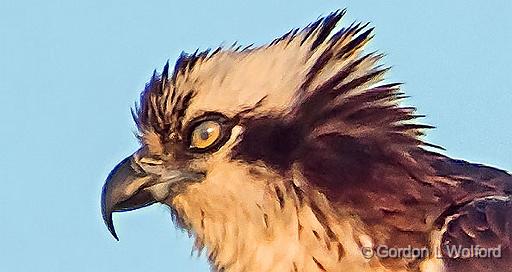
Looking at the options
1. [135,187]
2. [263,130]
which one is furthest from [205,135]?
[135,187]

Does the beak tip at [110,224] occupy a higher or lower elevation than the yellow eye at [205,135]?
lower

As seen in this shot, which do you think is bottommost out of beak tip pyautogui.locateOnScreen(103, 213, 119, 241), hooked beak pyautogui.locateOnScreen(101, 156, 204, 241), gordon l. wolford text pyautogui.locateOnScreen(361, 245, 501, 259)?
gordon l. wolford text pyautogui.locateOnScreen(361, 245, 501, 259)

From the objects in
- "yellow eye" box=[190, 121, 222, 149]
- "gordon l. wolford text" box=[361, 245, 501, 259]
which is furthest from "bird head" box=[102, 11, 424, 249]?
"gordon l. wolford text" box=[361, 245, 501, 259]

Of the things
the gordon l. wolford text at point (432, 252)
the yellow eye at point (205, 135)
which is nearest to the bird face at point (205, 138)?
the yellow eye at point (205, 135)

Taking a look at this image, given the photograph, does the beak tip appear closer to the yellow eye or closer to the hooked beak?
the hooked beak

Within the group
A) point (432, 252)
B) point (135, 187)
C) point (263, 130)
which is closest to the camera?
point (432, 252)

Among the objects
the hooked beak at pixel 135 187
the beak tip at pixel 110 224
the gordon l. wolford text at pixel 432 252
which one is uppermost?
the hooked beak at pixel 135 187

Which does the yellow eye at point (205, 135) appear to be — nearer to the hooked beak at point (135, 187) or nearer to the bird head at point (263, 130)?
the bird head at point (263, 130)

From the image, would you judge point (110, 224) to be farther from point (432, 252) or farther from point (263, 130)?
point (432, 252)
